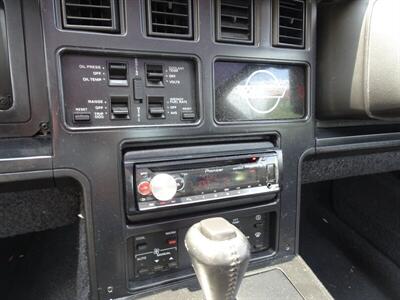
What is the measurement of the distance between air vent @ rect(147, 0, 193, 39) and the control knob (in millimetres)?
241

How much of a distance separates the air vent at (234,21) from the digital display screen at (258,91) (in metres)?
0.05

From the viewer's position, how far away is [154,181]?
0.50 metres

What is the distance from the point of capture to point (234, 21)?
579 millimetres

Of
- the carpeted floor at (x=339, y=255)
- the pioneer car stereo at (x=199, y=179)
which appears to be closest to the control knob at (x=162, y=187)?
the pioneer car stereo at (x=199, y=179)

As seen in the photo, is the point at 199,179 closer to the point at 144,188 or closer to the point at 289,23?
the point at 144,188

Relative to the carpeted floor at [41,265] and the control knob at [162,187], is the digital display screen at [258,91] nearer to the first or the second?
the control knob at [162,187]

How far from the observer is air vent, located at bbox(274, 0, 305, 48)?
0.60 metres

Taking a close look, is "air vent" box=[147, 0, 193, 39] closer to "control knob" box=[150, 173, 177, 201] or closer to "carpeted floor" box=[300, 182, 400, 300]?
"control knob" box=[150, 173, 177, 201]

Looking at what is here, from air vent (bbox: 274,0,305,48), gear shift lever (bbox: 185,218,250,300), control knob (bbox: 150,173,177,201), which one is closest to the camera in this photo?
gear shift lever (bbox: 185,218,250,300)

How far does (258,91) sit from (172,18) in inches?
8.4

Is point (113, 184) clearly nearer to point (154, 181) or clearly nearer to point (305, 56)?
point (154, 181)

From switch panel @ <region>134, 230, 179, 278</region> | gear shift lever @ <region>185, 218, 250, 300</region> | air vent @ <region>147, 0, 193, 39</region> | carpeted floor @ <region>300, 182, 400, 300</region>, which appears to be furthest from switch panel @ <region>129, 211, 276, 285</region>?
carpeted floor @ <region>300, 182, 400, 300</region>

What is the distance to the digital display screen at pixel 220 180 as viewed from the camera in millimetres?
534

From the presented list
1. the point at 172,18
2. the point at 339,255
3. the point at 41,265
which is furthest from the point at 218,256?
the point at 339,255
